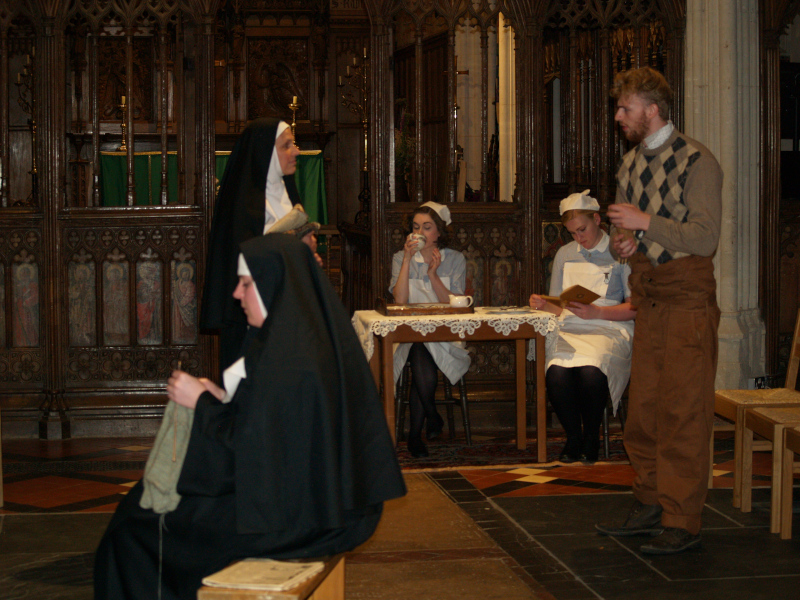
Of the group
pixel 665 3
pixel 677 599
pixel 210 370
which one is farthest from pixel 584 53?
pixel 677 599

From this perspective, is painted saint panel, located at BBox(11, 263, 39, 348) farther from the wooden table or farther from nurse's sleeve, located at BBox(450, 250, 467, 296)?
nurse's sleeve, located at BBox(450, 250, 467, 296)

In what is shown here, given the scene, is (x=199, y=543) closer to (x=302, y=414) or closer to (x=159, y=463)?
(x=159, y=463)

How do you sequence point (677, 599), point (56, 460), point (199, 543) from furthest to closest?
point (56, 460) → point (677, 599) → point (199, 543)

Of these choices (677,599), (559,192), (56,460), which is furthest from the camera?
(559,192)

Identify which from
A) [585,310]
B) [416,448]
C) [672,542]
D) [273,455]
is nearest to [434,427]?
[416,448]

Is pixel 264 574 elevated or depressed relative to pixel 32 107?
depressed

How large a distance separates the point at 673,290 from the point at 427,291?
2.33 meters

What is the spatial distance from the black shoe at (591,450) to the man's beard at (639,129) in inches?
85.5

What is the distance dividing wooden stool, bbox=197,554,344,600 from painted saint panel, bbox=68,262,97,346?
457cm

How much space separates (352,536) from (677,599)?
4.62 ft

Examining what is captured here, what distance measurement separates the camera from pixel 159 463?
2.46m

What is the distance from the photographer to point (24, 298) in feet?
21.5

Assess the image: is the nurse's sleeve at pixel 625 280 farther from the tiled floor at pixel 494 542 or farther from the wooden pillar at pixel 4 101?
the wooden pillar at pixel 4 101

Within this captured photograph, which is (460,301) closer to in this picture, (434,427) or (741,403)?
(434,427)
